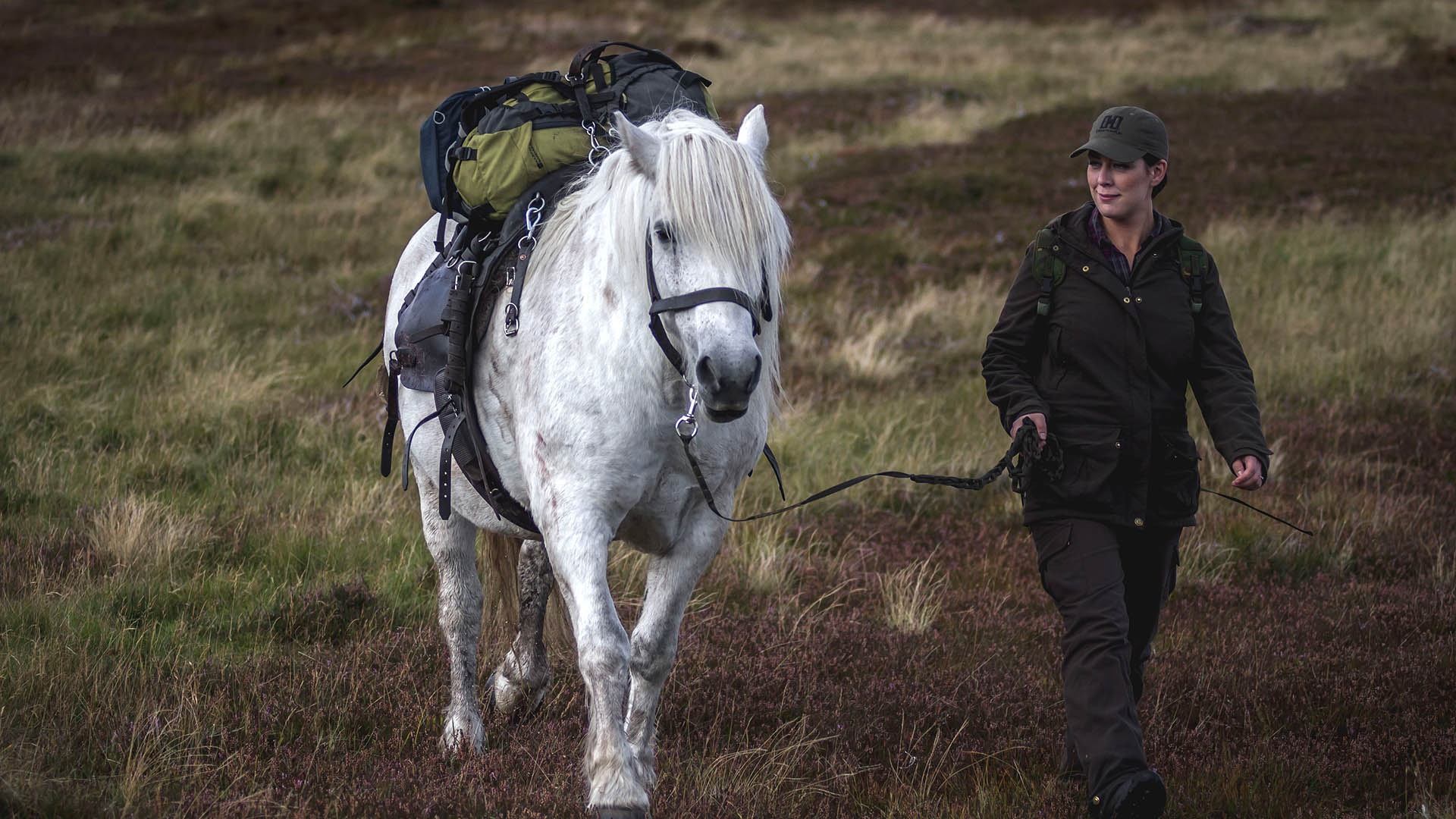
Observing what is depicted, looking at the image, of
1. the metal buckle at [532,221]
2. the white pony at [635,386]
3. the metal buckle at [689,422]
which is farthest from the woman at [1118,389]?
the metal buckle at [532,221]

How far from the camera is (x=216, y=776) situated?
354 centimetres

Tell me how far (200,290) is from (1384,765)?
9.93 meters

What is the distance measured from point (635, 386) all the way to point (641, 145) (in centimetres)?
67

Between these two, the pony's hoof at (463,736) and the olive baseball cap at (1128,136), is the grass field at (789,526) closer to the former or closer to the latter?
the pony's hoof at (463,736)

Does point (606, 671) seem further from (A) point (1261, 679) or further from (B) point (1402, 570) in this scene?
(B) point (1402, 570)

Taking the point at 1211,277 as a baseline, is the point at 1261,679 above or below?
below

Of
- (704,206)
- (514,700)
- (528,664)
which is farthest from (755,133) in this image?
(514,700)

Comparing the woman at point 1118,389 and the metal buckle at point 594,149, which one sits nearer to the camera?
the woman at point 1118,389

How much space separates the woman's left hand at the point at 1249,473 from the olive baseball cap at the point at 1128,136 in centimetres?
97

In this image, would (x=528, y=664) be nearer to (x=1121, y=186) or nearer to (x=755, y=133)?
(x=755, y=133)

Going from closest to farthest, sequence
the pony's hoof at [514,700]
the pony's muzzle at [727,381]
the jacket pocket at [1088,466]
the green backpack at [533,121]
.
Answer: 1. the pony's muzzle at [727,381]
2. the jacket pocket at [1088,466]
3. the green backpack at [533,121]
4. the pony's hoof at [514,700]

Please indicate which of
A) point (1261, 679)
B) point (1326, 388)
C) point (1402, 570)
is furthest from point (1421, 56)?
point (1261, 679)

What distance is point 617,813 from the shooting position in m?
3.19

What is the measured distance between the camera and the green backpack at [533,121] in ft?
13.0
